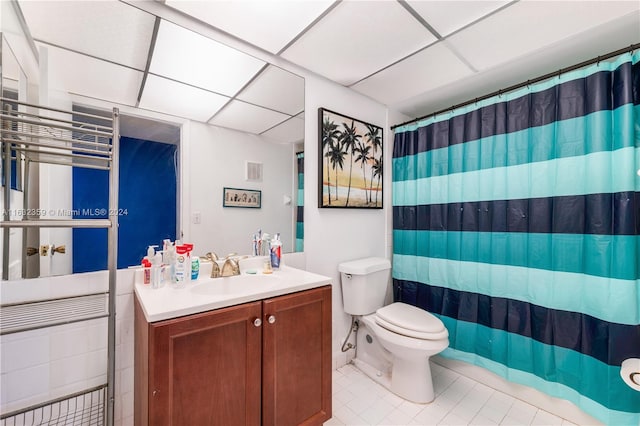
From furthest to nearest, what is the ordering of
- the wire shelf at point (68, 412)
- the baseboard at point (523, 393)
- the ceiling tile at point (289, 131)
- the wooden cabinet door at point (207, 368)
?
the ceiling tile at point (289, 131)
the baseboard at point (523, 393)
the wire shelf at point (68, 412)
the wooden cabinet door at point (207, 368)

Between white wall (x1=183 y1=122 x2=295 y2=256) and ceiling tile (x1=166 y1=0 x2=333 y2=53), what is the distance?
522 millimetres

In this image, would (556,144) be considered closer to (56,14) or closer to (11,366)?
(56,14)

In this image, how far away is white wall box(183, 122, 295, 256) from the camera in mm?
1422

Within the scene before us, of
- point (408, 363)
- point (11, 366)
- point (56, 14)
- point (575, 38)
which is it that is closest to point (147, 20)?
point (56, 14)

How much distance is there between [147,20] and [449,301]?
2490 millimetres

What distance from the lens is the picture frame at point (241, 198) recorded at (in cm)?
153

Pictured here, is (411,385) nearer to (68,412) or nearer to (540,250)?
(540,250)

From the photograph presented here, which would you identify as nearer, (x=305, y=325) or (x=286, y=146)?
(x=305, y=325)

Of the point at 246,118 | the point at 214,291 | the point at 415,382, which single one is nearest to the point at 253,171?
the point at 246,118

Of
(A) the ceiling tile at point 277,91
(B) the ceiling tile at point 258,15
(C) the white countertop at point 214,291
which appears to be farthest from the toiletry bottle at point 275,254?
(B) the ceiling tile at point 258,15

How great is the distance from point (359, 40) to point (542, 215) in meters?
1.50

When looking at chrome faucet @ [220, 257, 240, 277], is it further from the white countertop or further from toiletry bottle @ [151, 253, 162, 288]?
toiletry bottle @ [151, 253, 162, 288]

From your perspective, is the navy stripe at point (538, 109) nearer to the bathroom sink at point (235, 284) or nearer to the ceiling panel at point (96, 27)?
the bathroom sink at point (235, 284)

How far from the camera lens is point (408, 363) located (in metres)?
1.68
